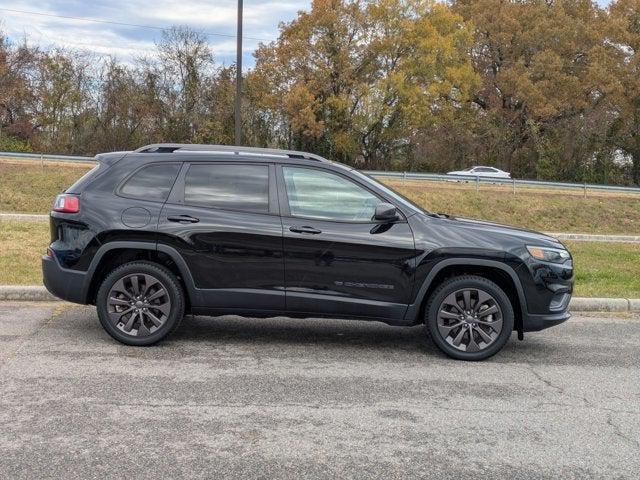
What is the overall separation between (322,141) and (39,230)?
32184 millimetres

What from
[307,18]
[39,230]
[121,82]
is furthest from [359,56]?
[39,230]

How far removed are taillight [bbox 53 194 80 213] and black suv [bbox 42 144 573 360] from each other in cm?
1

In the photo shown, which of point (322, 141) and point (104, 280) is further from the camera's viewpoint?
point (322, 141)

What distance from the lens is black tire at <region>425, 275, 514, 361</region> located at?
588 centimetres

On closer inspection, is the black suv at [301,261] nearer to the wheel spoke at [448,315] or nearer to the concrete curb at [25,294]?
the wheel spoke at [448,315]

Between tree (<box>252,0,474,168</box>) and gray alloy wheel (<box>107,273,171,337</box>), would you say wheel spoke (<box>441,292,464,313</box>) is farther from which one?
tree (<box>252,0,474,168</box>)

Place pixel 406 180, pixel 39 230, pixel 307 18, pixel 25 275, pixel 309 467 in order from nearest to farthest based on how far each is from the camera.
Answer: pixel 309 467
pixel 25 275
pixel 39 230
pixel 406 180
pixel 307 18

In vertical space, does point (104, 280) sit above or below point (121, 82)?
below

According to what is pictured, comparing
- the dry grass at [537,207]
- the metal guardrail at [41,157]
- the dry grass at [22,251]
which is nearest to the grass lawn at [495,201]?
the dry grass at [537,207]

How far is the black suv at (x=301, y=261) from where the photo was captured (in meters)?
5.86

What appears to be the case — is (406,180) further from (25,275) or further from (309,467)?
(309,467)

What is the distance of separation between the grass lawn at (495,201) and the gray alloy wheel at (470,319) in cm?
1900

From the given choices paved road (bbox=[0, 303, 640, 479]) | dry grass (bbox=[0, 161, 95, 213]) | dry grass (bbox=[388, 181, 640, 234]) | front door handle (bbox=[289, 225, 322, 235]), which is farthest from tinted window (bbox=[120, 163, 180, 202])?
dry grass (bbox=[388, 181, 640, 234])

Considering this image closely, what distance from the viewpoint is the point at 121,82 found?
1639 inches
